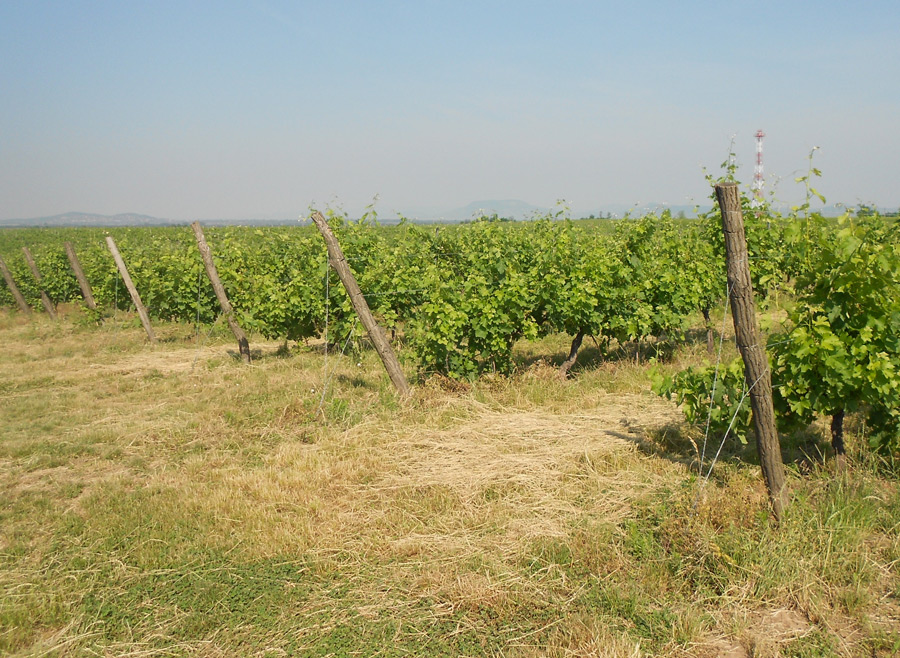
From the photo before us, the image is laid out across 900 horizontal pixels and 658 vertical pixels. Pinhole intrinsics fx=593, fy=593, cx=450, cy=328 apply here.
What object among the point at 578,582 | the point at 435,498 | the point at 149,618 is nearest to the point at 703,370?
the point at 578,582

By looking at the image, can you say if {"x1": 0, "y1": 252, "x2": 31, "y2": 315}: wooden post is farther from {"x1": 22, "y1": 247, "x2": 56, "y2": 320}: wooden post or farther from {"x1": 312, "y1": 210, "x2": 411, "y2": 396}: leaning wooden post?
{"x1": 312, "y1": 210, "x2": 411, "y2": 396}: leaning wooden post

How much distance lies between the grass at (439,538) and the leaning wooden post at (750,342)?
0.23 meters

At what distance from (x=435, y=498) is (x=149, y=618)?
198cm

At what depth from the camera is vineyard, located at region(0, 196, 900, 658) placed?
3.19m

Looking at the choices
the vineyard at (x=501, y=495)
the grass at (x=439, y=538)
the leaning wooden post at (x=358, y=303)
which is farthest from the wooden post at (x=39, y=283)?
the leaning wooden post at (x=358, y=303)

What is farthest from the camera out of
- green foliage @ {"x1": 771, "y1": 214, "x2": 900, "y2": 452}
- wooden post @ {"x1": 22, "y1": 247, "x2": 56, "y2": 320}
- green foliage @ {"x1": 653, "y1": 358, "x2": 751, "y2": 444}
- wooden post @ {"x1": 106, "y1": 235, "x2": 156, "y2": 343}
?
wooden post @ {"x1": 22, "y1": 247, "x2": 56, "y2": 320}

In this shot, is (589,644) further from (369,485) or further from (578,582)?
(369,485)

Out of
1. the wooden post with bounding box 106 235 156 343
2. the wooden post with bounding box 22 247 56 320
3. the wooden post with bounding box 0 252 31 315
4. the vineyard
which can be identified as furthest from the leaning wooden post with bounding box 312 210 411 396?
the wooden post with bounding box 0 252 31 315

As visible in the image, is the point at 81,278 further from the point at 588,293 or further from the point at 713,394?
the point at 713,394

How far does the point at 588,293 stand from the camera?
7.13 meters

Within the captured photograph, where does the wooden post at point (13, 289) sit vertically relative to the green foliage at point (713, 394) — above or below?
above

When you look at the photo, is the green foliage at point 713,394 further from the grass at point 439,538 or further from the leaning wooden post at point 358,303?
the leaning wooden post at point 358,303

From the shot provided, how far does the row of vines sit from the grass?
68cm

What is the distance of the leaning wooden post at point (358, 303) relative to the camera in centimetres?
669
